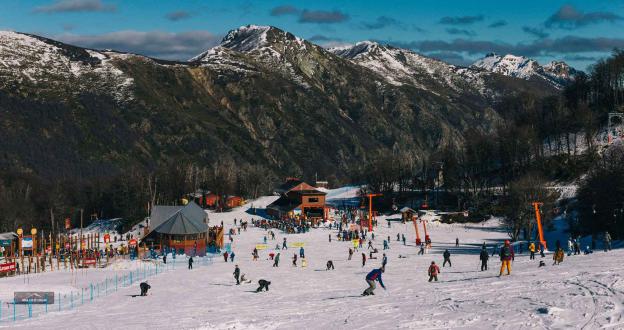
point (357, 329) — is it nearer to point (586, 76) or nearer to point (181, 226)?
point (181, 226)

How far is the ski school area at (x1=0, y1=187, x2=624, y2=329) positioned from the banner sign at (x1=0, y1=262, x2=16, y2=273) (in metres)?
1.90

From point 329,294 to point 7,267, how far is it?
31.8 metres

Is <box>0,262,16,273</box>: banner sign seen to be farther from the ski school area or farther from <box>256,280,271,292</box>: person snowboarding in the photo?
<box>256,280,271,292</box>: person snowboarding

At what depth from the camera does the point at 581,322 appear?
1997 cm

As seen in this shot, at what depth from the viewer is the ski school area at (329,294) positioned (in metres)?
22.9

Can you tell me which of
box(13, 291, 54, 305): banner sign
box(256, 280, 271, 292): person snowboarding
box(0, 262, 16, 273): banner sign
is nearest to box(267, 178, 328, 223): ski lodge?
box(0, 262, 16, 273): banner sign

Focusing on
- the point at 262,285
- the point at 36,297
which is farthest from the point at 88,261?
the point at 262,285

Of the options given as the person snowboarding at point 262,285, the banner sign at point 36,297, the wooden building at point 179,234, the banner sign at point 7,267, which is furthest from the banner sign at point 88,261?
the person snowboarding at point 262,285

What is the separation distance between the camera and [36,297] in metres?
36.8

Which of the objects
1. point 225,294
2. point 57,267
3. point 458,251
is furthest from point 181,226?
point 225,294

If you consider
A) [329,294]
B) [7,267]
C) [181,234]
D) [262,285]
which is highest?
[181,234]

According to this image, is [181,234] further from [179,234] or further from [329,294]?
[329,294]

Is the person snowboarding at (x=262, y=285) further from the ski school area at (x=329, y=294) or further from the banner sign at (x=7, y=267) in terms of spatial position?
the banner sign at (x=7, y=267)

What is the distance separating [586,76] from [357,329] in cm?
12895
